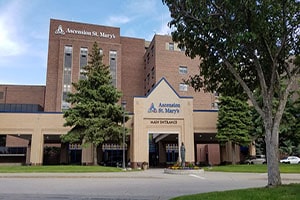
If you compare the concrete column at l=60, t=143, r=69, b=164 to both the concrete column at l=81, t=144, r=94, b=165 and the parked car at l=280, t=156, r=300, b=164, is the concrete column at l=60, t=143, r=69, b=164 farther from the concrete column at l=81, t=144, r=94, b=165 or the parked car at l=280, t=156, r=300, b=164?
the parked car at l=280, t=156, r=300, b=164

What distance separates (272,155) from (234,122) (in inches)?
994

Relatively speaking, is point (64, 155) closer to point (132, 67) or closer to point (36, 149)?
point (36, 149)

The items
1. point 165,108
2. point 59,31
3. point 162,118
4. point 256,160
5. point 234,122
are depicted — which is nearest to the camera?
point 162,118

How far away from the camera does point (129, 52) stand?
72.1 m

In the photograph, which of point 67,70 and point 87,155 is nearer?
point 87,155

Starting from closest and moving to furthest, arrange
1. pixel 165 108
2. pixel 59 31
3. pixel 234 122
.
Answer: pixel 165 108
pixel 234 122
pixel 59 31

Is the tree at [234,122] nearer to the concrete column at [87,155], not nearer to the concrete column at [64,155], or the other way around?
the concrete column at [87,155]

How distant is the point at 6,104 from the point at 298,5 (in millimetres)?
67587

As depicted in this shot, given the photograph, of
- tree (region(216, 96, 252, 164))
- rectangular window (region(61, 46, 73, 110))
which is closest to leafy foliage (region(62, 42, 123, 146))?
tree (region(216, 96, 252, 164))

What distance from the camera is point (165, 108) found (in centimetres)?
3588

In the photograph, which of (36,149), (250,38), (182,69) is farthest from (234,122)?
(182,69)

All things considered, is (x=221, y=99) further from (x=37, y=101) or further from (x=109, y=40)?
(x=37, y=101)

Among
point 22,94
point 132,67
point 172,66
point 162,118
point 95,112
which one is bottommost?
point 162,118

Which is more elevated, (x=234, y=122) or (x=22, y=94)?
(x=22, y=94)
